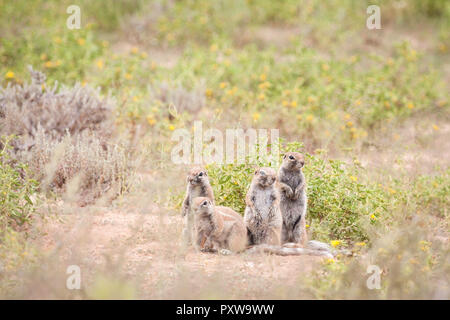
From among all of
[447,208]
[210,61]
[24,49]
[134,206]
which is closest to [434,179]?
[447,208]

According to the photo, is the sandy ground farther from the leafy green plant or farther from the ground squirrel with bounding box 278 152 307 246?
the ground squirrel with bounding box 278 152 307 246

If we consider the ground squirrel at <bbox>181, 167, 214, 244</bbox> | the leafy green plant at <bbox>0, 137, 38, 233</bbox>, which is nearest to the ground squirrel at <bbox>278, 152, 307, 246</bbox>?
the ground squirrel at <bbox>181, 167, 214, 244</bbox>

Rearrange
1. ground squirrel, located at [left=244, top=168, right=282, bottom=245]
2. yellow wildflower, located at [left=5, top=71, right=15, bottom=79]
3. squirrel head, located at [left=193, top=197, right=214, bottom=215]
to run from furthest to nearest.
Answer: yellow wildflower, located at [left=5, top=71, right=15, bottom=79] → ground squirrel, located at [left=244, top=168, right=282, bottom=245] → squirrel head, located at [left=193, top=197, right=214, bottom=215]

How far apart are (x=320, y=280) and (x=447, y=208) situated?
9.47 feet

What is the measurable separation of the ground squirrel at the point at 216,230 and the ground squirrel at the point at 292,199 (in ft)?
1.71

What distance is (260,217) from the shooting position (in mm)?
5152

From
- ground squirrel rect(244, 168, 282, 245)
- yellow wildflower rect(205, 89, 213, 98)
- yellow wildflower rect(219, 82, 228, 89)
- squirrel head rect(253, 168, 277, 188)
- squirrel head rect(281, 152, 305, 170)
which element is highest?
yellow wildflower rect(219, 82, 228, 89)

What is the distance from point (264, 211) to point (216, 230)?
0.52 m

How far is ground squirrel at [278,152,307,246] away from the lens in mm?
5238

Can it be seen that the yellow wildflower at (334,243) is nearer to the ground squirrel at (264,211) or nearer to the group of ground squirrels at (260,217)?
the group of ground squirrels at (260,217)

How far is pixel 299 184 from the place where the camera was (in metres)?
5.28

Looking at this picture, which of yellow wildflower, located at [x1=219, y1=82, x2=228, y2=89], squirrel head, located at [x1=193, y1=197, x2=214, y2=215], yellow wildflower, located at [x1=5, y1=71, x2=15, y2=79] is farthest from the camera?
yellow wildflower, located at [x1=219, y1=82, x2=228, y2=89]

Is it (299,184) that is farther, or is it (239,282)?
(299,184)
